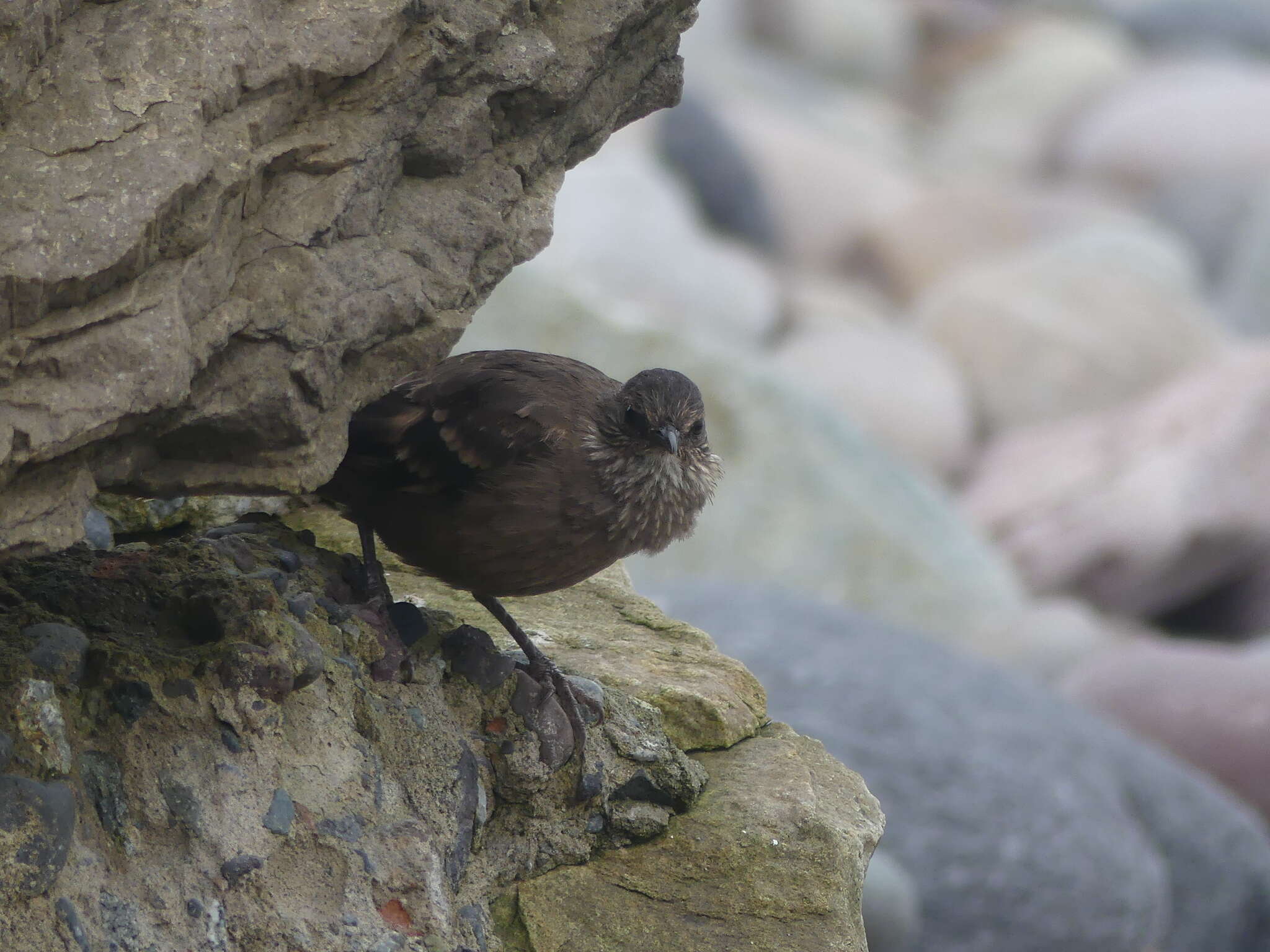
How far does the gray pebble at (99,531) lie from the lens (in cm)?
416

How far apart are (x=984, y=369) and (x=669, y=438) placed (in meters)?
12.0

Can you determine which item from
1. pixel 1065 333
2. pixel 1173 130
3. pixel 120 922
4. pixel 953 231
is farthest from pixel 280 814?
pixel 1173 130

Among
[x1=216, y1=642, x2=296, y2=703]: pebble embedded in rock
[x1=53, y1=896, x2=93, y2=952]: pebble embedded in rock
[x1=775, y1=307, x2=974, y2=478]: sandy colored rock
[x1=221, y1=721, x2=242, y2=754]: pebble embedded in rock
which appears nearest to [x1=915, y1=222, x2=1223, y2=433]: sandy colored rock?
[x1=775, y1=307, x2=974, y2=478]: sandy colored rock

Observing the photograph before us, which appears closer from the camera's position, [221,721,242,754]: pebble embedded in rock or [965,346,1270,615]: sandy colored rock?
[221,721,242,754]: pebble embedded in rock

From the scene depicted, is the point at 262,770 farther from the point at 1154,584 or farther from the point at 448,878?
the point at 1154,584

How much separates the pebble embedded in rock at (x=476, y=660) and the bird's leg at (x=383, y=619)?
145 mm

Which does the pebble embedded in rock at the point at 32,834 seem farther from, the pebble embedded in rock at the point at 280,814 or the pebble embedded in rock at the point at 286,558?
the pebble embedded in rock at the point at 286,558

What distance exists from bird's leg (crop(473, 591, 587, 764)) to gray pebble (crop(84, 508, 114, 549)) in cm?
97

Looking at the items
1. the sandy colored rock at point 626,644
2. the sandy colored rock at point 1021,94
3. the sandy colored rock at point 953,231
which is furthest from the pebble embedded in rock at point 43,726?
the sandy colored rock at point 1021,94

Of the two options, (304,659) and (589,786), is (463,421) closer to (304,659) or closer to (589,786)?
(304,659)

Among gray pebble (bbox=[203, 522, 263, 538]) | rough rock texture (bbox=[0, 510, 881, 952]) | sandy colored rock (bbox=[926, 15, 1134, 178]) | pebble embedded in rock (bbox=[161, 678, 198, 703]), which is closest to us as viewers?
rough rock texture (bbox=[0, 510, 881, 952])

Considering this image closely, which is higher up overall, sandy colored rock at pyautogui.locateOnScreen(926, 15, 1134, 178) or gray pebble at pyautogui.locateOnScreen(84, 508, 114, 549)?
sandy colored rock at pyautogui.locateOnScreen(926, 15, 1134, 178)

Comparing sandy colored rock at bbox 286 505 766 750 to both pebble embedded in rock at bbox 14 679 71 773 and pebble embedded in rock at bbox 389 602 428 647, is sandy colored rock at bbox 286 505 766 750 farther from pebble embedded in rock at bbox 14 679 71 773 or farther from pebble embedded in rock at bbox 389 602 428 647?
pebble embedded in rock at bbox 14 679 71 773

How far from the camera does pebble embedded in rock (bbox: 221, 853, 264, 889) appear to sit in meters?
3.20
